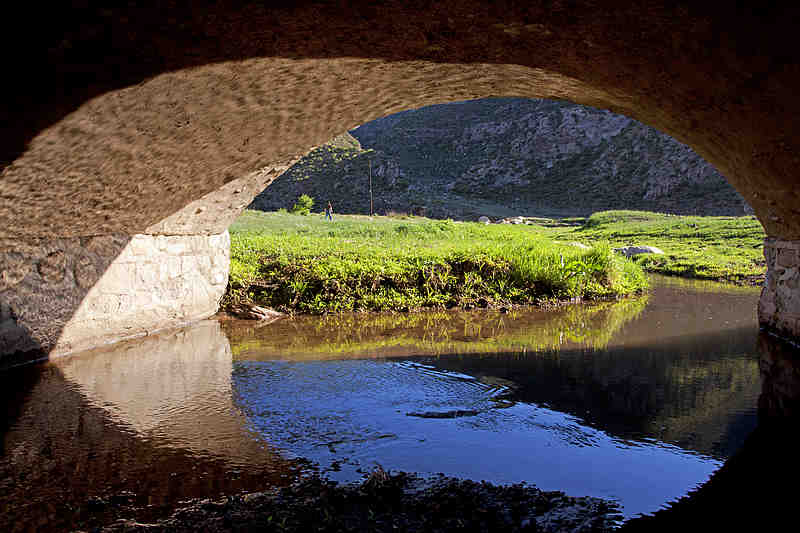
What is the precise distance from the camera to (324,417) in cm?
430

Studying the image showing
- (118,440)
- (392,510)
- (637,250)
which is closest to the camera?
(392,510)

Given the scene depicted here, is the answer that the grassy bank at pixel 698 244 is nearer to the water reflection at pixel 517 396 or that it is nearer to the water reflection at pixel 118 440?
the water reflection at pixel 517 396

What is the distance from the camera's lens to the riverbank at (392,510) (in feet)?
8.73

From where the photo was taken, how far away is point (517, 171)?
43.8 m

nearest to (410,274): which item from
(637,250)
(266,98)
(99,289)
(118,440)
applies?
(99,289)

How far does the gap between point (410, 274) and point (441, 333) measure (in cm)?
A: 205

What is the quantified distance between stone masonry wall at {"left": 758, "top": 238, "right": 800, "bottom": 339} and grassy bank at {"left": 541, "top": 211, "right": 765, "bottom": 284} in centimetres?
547

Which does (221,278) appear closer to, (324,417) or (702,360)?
(324,417)

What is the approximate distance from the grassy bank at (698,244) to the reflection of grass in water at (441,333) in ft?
16.6

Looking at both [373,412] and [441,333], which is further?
[441,333]

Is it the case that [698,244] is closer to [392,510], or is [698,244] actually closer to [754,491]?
[754,491]

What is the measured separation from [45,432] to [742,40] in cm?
481

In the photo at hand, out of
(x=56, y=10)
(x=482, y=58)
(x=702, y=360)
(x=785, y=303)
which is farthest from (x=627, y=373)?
(x=56, y=10)

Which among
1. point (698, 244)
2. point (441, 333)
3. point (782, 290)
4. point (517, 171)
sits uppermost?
point (517, 171)
